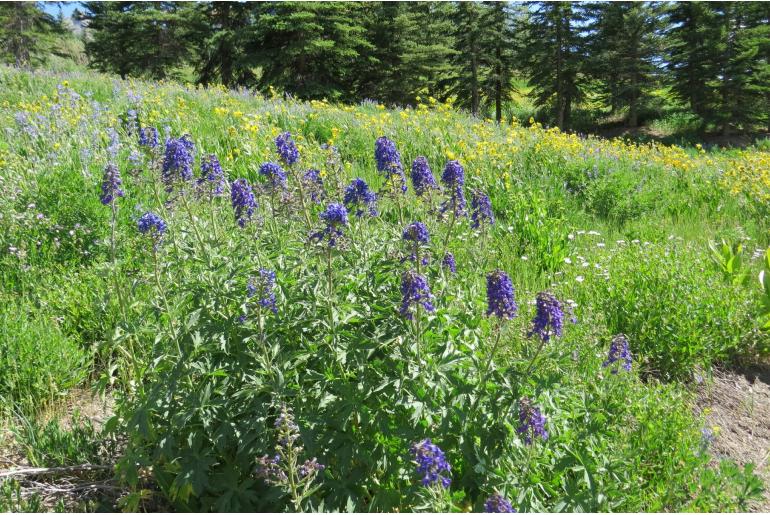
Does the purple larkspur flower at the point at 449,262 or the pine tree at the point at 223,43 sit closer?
the purple larkspur flower at the point at 449,262

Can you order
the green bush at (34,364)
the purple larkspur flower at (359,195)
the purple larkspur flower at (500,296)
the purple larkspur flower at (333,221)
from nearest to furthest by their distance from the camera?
the purple larkspur flower at (500,296) → the purple larkspur flower at (333,221) → the purple larkspur flower at (359,195) → the green bush at (34,364)

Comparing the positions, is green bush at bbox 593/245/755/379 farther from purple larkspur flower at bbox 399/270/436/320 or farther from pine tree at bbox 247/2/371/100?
pine tree at bbox 247/2/371/100

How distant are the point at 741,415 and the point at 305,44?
19276 millimetres

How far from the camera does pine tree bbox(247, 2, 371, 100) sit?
19.5 meters

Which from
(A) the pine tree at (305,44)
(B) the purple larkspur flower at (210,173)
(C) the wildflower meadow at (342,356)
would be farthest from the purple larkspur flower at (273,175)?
(A) the pine tree at (305,44)

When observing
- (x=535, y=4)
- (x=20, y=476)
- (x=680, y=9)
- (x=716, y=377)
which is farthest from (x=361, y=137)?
(x=680, y=9)

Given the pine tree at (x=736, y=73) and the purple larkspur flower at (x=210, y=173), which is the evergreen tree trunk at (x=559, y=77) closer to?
the pine tree at (x=736, y=73)

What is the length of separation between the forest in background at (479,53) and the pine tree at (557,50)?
63 millimetres

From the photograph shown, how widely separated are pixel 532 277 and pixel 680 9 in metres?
27.2

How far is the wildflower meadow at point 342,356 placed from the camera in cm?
231

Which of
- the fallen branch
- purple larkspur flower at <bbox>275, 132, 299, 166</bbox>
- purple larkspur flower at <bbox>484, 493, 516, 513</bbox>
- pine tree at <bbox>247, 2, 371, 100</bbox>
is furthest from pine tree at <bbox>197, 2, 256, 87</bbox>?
purple larkspur flower at <bbox>484, 493, 516, 513</bbox>

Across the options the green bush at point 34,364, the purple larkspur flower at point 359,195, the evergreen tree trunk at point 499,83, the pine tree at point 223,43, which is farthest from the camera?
the evergreen tree trunk at point 499,83

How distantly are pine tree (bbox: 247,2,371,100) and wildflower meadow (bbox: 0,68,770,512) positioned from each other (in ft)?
54.2

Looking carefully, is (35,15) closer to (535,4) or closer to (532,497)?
(535,4)
